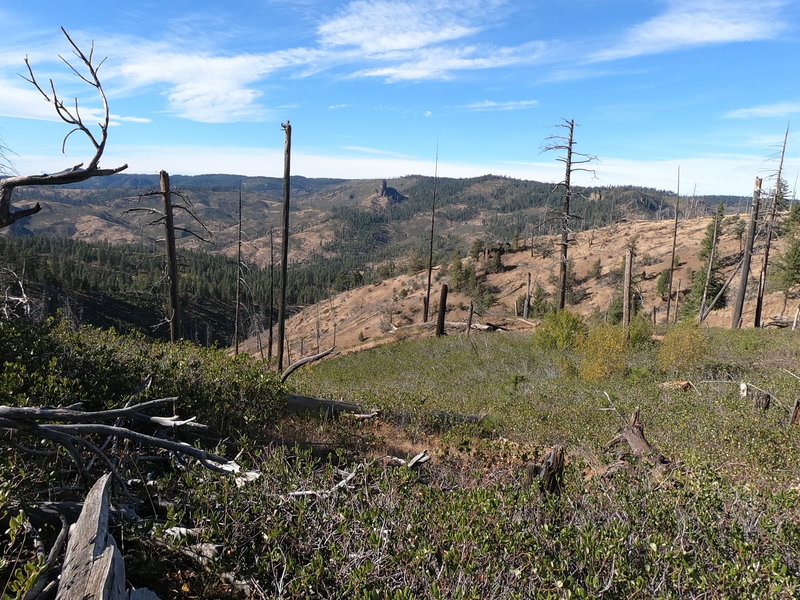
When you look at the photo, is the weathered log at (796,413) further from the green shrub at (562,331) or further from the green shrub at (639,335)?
the green shrub at (639,335)

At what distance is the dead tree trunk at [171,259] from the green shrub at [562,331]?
14055mm

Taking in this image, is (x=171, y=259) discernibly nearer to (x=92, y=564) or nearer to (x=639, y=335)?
(x=92, y=564)

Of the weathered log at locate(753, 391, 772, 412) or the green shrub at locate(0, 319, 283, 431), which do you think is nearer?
the green shrub at locate(0, 319, 283, 431)

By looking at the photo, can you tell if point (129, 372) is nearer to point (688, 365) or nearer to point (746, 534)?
point (746, 534)

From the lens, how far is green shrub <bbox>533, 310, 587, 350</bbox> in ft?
63.0

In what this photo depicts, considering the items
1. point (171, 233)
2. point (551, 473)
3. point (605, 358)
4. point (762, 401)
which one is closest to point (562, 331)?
point (605, 358)

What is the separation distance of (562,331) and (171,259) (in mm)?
14565

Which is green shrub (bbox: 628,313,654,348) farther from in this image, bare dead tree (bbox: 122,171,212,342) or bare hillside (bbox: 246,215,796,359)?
bare hillside (bbox: 246,215,796,359)

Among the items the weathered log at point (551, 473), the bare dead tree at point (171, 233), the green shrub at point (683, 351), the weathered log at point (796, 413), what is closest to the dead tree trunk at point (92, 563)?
the weathered log at point (551, 473)

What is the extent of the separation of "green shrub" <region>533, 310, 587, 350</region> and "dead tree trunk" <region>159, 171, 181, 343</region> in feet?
46.1

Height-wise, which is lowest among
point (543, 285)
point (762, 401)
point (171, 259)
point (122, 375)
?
point (543, 285)

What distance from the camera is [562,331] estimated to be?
19.2m

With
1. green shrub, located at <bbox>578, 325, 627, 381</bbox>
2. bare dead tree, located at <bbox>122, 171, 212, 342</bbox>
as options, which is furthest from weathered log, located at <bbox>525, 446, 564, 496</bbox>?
green shrub, located at <bbox>578, 325, 627, 381</bbox>

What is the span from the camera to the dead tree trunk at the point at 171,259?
489 inches
